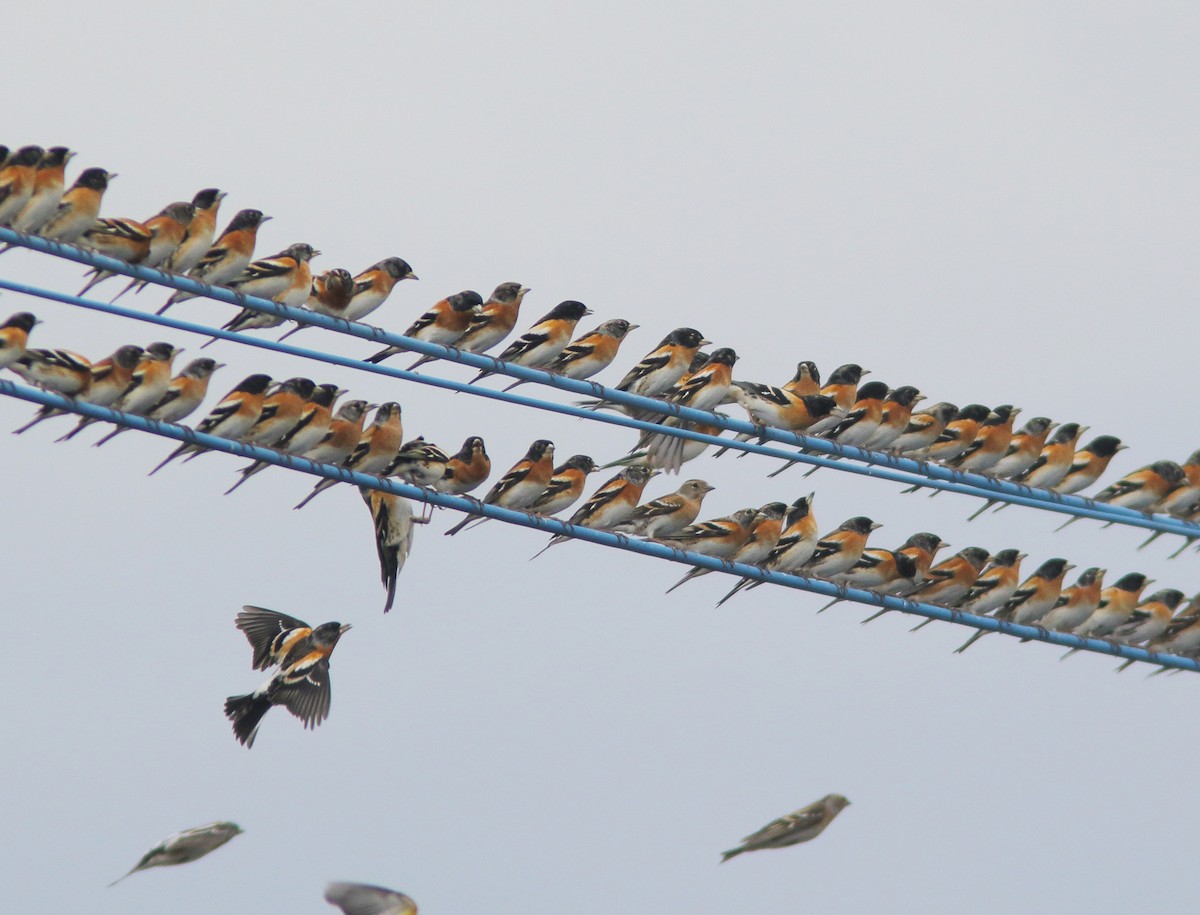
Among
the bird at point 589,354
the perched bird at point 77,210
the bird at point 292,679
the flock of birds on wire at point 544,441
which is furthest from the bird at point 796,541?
the perched bird at point 77,210

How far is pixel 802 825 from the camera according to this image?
14.4 meters

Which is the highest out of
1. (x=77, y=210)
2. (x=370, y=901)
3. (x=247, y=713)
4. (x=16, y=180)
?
(x=77, y=210)

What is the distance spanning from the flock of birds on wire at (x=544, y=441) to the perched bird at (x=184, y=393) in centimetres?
1

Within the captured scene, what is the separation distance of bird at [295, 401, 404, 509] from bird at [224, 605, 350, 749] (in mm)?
1690

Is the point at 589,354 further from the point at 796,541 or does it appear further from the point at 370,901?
the point at 370,901

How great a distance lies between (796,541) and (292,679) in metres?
3.19

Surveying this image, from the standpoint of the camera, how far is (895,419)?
15172 mm

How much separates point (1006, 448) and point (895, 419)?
3.43 feet

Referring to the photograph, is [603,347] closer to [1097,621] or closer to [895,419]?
[895,419]

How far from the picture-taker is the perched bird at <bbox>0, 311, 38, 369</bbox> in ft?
40.9

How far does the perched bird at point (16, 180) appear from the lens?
1220cm

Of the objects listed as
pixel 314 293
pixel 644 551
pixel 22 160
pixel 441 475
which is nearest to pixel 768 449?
→ pixel 644 551

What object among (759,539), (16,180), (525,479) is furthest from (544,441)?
(16,180)

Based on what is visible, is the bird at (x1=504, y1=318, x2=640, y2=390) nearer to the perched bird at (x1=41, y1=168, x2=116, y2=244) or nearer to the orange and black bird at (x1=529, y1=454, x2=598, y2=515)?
the orange and black bird at (x1=529, y1=454, x2=598, y2=515)
